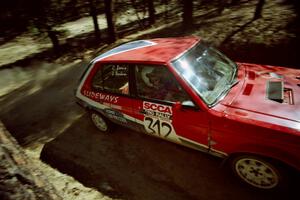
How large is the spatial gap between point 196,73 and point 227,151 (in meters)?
1.22

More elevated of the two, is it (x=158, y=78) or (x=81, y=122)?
(x=158, y=78)

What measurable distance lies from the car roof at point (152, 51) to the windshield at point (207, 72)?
164mm

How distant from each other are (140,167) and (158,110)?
116cm

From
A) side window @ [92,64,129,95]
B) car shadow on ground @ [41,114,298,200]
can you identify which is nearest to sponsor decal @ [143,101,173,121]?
side window @ [92,64,129,95]

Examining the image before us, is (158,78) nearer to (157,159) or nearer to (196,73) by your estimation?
(196,73)

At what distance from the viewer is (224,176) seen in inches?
154

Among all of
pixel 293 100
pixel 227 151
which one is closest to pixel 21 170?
pixel 227 151

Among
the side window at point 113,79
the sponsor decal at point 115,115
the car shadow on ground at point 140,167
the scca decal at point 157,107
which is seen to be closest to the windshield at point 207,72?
the scca decal at point 157,107

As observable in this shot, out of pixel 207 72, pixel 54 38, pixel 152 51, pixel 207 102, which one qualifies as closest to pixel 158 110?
pixel 207 102

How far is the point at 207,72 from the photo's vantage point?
389cm

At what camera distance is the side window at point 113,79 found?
4359mm

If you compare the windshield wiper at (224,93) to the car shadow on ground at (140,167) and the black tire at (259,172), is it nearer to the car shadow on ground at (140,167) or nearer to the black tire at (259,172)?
the black tire at (259,172)

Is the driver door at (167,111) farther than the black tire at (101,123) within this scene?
No

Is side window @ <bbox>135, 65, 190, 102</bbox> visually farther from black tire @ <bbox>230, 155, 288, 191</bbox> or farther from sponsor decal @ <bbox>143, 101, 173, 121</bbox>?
black tire @ <bbox>230, 155, 288, 191</bbox>
